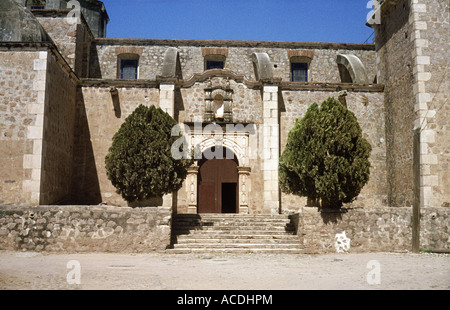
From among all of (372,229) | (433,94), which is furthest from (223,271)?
(433,94)

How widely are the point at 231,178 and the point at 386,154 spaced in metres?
5.51

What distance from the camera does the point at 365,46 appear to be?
18359mm

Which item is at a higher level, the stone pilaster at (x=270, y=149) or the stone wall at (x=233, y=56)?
the stone wall at (x=233, y=56)

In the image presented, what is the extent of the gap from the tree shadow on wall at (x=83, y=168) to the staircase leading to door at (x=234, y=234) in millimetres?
3645

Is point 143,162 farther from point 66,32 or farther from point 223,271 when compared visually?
point 66,32

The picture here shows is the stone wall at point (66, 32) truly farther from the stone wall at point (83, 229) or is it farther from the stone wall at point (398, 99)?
the stone wall at point (398, 99)

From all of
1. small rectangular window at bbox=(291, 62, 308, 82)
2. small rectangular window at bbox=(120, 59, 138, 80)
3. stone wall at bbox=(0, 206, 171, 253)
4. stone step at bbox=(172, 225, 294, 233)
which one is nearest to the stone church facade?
small rectangular window at bbox=(120, 59, 138, 80)

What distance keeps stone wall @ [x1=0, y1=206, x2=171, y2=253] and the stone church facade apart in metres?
1.58

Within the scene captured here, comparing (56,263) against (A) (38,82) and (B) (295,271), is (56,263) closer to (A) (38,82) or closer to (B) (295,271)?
(B) (295,271)

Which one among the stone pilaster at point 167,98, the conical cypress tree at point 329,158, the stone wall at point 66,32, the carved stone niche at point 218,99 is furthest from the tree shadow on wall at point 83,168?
the conical cypress tree at point 329,158

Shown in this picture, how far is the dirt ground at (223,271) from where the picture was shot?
5.98 metres

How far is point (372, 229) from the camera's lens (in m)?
10.5

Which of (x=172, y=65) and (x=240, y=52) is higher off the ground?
(x=240, y=52)
